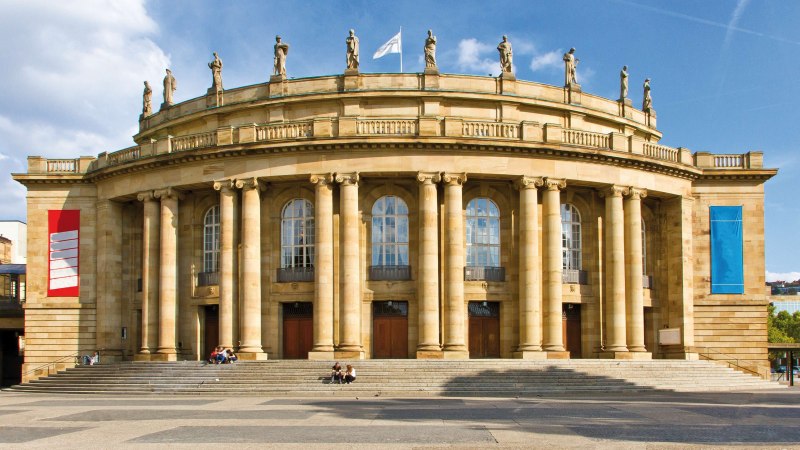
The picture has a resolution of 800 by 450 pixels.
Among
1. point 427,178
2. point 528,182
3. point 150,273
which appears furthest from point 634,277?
point 150,273

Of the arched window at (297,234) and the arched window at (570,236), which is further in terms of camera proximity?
the arched window at (570,236)

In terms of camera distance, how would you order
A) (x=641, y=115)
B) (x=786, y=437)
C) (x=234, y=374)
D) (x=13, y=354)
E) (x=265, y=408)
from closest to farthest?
1. (x=786, y=437)
2. (x=265, y=408)
3. (x=234, y=374)
4. (x=641, y=115)
5. (x=13, y=354)

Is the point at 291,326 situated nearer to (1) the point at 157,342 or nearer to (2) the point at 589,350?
(1) the point at 157,342

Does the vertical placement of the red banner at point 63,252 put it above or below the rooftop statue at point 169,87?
below

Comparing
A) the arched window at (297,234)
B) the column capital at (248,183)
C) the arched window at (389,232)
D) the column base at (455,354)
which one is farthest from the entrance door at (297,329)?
the column base at (455,354)

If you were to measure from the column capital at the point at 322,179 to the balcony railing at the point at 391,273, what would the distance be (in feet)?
17.3

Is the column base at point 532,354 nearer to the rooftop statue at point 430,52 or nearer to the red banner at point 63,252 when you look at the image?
the rooftop statue at point 430,52

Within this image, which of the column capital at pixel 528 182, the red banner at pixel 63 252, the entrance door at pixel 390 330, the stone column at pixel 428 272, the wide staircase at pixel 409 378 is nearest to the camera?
the wide staircase at pixel 409 378

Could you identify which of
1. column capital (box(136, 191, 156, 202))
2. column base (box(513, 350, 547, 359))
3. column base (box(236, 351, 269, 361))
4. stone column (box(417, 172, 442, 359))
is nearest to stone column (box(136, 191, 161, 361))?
column capital (box(136, 191, 156, 202))

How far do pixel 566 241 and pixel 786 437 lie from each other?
92.0 ft

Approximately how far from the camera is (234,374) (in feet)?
130

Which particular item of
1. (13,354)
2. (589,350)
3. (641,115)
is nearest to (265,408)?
(589,350)

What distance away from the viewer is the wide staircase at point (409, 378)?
36438 mm

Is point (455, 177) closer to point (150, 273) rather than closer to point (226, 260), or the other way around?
point (226, 260)
